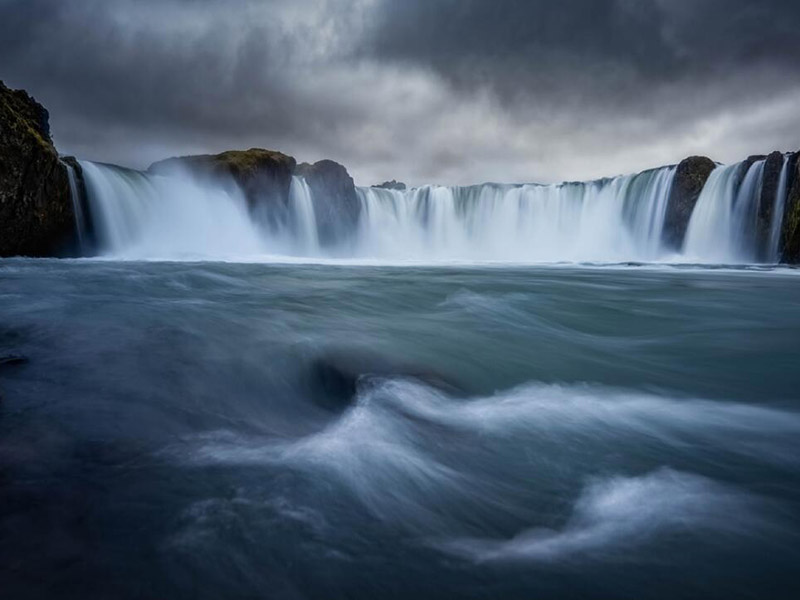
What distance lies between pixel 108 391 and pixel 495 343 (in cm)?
389

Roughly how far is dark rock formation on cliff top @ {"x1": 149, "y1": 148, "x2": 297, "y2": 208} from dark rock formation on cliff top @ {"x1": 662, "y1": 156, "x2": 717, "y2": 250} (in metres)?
25.4

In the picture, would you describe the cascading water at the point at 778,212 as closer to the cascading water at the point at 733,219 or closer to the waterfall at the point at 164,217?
the cascading water at the point at 733,219

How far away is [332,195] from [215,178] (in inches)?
398

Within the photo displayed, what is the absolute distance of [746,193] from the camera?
82.7 ft

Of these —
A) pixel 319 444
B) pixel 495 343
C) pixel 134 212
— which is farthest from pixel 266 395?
pixel 134 212

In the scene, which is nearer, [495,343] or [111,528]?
[111,528]

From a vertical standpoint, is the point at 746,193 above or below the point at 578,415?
above

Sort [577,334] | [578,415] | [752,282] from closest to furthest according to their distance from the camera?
[578,415] → [577,334] → [752,282]

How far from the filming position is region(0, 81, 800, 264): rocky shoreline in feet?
46.1

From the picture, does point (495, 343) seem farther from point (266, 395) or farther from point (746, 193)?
point (746, 193)

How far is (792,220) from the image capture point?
21281 millimetres

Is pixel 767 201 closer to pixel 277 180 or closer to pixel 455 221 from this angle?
pixel 455 221

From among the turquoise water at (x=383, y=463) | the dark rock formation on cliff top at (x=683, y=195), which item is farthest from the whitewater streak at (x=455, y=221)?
the turquoise water at (x=383, y=463)

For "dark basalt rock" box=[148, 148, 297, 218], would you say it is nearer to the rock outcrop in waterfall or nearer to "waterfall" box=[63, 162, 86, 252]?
the rock outcrop in waterfall
